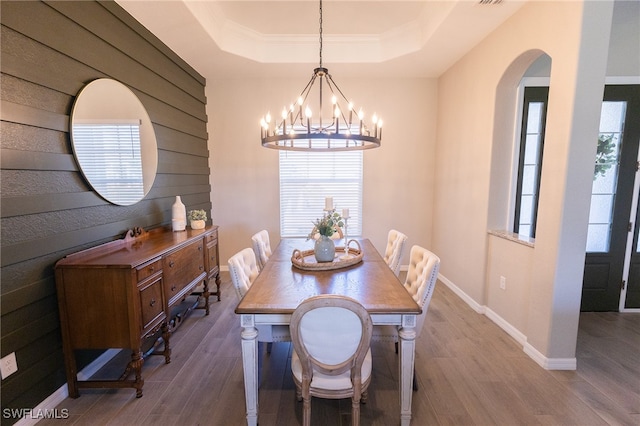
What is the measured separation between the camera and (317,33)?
3.41 m

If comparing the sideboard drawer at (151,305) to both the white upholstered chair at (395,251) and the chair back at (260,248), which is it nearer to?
the chair back at (260,248)

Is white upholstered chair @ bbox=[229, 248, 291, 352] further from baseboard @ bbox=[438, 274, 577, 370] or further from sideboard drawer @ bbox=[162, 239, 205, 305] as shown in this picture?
baseboard @ bbox=[438, 274, 577, 370]

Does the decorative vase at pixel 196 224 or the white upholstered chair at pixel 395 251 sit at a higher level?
the decorative vase at pixel 196 224

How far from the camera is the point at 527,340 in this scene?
2.36 meters

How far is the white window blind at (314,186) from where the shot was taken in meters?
4.27

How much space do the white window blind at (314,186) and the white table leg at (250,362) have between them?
276 cm

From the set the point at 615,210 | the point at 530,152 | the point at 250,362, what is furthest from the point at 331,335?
the point at 615,210

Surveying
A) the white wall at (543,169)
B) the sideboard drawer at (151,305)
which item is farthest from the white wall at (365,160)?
the sideboard drawer at (151,305)

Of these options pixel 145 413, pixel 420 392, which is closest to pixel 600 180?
pixel 420 392

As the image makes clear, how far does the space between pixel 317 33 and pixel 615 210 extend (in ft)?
12.6

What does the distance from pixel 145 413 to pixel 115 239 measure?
1330 mm

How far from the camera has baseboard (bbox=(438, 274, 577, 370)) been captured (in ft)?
6.97

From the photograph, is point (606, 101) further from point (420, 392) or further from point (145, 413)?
point (145, 413)

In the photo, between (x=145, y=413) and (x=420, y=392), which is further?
(x=420, y=392)
